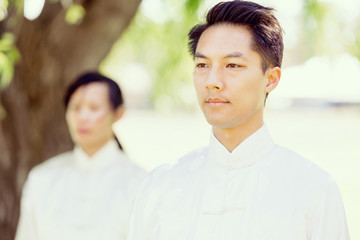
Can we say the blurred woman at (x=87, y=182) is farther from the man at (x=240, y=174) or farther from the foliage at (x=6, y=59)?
the man at (x=240, y=174)

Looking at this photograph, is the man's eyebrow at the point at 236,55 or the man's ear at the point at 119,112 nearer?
the man's eyebrow at the point at 236,55

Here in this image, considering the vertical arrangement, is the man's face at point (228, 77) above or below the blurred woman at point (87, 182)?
above

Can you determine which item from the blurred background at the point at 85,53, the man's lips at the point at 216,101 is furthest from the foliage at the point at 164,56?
the man's lips at the point at 216,101

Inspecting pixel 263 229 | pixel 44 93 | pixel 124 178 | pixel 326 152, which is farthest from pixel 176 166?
pixel 326 152

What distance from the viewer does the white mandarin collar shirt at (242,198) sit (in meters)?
2.30

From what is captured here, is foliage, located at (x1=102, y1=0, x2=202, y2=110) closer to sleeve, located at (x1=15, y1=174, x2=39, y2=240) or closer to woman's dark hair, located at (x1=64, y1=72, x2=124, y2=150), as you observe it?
woman's dark hair, located at (x1=64, y1=72, x2=124, y2=150)

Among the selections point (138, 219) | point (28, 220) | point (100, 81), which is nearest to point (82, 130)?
point (100, 81)

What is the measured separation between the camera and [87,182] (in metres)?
3.96

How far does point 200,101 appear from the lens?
7.81 feet

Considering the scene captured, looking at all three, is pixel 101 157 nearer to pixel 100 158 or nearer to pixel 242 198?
pixel 100 158

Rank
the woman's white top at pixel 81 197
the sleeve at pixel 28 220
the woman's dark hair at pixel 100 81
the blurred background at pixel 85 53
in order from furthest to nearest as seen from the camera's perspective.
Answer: the blurred background at pixel 85 53 < the woman's dark hair at pixel 100 81 < the sleeve at pixel 28 220 < the woman's white top at pixel 81 197

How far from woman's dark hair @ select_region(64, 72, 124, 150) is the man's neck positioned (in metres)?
1.56

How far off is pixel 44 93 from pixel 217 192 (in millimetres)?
3035

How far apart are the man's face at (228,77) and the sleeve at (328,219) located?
437mm
